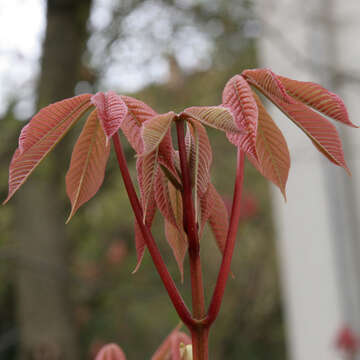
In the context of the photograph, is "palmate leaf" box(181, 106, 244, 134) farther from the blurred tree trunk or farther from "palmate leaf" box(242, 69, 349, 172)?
the blurred tree trunk

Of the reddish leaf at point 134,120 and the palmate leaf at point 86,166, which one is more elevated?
the reddish leaf at point 134,120

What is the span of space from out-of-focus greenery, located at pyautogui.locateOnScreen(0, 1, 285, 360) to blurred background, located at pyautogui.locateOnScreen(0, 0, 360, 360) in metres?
0.01

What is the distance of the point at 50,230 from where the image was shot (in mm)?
1420

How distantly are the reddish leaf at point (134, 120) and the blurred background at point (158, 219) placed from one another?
2.92ft

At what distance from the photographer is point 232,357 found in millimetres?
3705

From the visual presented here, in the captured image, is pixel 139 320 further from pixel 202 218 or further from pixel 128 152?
pixel 202 218

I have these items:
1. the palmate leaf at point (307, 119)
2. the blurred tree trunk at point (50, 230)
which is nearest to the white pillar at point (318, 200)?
the blurred tree trunk at point (50, 230)

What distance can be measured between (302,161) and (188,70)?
86 cm

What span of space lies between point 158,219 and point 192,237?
2.53 m

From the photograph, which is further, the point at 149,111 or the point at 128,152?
the point at 128,152

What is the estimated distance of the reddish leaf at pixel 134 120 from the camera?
1.05 ft

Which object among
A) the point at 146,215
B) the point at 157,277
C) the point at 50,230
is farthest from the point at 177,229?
the point at 157,277

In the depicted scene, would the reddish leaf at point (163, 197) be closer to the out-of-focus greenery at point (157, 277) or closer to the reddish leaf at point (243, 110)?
the reddish leaf at point (243, 110)

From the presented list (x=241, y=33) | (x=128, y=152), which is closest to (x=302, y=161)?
(x=241, y=33)
